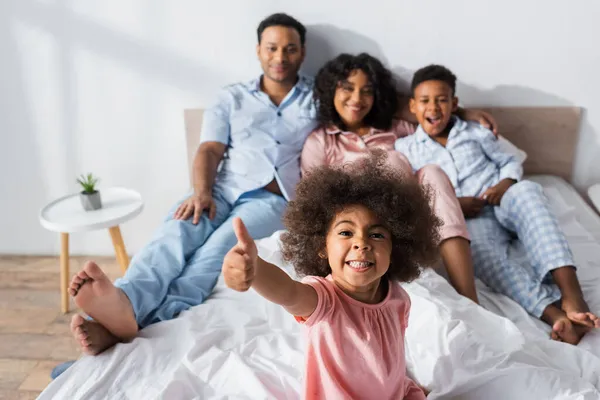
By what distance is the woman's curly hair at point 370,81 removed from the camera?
2041mm

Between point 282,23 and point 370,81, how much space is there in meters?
0.40

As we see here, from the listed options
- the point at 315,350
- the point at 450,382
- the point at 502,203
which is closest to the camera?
the point at 315,350

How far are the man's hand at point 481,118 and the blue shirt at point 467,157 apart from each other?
0.12 ft

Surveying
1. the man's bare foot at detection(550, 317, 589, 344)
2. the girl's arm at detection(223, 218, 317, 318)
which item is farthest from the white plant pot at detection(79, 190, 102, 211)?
the man's bare foot at detection(550, 317, 589, 344)

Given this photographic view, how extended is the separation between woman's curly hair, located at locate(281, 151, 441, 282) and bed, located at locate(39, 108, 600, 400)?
0.26 meters

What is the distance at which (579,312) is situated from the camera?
4.64 feet

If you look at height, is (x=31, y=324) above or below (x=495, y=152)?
below

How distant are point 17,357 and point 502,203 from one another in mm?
1731

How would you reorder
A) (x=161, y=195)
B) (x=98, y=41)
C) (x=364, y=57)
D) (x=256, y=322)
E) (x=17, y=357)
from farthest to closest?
(x=161, y=195) < (x=98, y=41) < (x=364, y=57) < (x=17, y=357) < (x=256, y=322)

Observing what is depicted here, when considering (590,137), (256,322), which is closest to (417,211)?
(256,322)

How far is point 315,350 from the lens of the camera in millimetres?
966

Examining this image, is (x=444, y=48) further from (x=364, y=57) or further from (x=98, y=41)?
(x=98, y=41)

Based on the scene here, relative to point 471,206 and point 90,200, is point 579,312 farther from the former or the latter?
point 90,200

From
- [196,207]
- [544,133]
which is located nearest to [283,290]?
[196,207]
